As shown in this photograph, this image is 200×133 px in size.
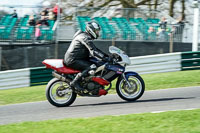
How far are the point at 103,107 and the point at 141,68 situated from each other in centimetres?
541

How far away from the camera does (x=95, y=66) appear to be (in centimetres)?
809

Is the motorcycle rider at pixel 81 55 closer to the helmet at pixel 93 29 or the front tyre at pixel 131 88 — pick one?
the helmet at pixel 93 29

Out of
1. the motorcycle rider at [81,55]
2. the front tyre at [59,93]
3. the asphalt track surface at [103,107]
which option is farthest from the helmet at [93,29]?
the asphalt track surface at [103,107]

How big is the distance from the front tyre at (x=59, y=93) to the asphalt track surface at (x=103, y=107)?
155mm

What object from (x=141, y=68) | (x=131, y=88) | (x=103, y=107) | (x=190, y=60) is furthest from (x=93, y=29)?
(x=190, y=60)

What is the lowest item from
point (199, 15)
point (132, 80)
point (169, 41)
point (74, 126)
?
point (74, 126)

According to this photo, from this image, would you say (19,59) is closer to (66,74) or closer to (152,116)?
(66,74)

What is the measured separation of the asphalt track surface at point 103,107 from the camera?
7207 mm

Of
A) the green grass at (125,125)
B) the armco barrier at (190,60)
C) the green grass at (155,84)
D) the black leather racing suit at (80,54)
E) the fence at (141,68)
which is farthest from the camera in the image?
the armco barrier at (190,60)

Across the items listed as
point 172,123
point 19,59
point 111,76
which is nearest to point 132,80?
point 111,76

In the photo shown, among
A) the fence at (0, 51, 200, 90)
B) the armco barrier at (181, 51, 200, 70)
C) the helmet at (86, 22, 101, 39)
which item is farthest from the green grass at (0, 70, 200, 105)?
the helmet at (86, 22, 101, 39)

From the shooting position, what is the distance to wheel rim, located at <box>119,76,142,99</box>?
26.4 feet

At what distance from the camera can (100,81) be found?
8.09 metres

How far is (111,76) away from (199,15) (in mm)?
7941
